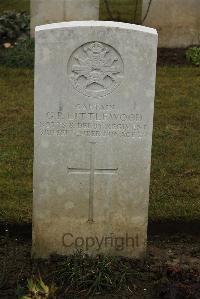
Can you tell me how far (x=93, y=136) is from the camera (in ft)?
15.9

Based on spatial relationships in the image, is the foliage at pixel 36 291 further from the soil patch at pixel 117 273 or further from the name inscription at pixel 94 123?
the name inscription at pixel 94 123

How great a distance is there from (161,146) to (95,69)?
9.26 feet

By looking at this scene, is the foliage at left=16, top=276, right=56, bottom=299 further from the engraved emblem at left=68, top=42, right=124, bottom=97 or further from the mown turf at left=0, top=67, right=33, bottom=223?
the engraved emblem at left=68, top=42, right=124, bottom=97

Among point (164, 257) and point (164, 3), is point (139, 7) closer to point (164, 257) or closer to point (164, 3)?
point (164, 3)

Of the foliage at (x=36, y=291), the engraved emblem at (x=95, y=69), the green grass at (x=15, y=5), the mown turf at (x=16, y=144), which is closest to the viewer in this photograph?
the foliage at (x=36, y=291)

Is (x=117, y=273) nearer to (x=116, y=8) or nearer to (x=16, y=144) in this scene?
(x=16, y=144)

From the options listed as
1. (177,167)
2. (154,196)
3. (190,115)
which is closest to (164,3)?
(190,115)

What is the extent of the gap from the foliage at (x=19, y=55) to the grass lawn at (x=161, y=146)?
15 cm

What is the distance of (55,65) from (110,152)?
698 mm

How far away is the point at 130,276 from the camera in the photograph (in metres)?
4.92

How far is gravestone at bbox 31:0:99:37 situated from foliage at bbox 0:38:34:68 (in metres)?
0.42

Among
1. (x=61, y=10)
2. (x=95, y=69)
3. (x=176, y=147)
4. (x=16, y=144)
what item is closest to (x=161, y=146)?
(x=176, y=147)

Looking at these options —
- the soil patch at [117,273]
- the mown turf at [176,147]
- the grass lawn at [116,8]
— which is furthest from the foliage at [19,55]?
the soil patch at [117,273]

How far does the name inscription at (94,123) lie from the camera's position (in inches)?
188
